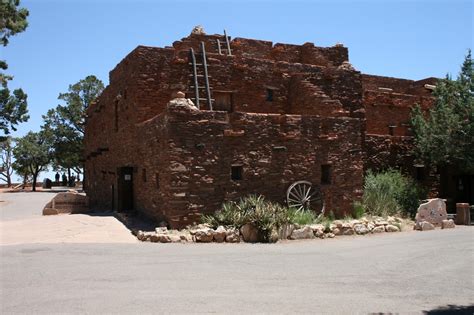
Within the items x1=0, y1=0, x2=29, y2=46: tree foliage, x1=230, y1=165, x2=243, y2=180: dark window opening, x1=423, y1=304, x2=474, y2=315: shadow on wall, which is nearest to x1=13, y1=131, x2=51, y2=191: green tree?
x1=0, y1=0, x2=29, y2=46: tree foliage

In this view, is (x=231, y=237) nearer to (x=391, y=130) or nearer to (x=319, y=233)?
(x=319, y=233)

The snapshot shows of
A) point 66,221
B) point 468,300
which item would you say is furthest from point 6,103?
point 468,300

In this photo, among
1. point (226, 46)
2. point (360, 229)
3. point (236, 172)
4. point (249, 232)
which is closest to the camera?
point (249, 232)

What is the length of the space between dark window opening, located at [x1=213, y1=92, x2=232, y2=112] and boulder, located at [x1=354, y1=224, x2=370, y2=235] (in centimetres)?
714

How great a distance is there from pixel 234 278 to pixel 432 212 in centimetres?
1244

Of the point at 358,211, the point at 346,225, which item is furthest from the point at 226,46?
the point at 346,225

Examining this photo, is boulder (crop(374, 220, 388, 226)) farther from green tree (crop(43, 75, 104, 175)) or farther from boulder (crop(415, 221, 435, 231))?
green tree (crop(43, 75, 104, 175))

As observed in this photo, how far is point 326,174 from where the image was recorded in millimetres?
17391

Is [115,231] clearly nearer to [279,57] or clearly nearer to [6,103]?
[279,57]

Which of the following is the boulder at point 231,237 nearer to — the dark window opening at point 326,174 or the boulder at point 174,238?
the boulder at point 174,238

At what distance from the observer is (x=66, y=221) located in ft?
55.4

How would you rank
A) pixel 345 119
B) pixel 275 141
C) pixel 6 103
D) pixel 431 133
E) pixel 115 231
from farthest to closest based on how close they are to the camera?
pixel 6 103
pixel 431 133
pixel 345 119
pixel 275 141
pixel 115 231

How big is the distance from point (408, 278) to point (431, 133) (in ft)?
47.6

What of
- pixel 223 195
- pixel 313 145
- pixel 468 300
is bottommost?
pixel 468 300
